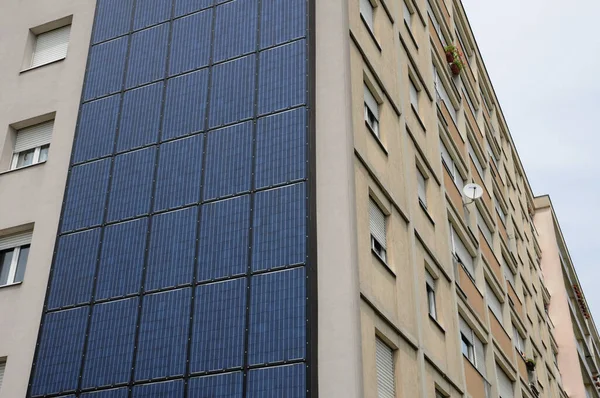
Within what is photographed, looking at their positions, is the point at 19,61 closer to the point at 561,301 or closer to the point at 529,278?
the point at 529,278

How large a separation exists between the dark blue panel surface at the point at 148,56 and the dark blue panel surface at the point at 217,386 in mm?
7065

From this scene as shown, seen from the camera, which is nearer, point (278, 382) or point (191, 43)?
point (278, 382)

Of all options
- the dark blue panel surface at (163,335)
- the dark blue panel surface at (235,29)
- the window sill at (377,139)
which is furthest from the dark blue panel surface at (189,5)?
the dark blue panel surface at (163,335)

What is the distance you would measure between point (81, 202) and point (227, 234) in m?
3.80

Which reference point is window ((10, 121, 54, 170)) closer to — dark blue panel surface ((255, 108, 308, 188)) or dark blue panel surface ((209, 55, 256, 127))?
dark blue panel surface ((209, 55, 256, 127))

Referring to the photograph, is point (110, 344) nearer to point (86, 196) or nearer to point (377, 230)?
point (86, 196)

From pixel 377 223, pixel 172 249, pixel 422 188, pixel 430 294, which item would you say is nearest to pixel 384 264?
pixel 377 223

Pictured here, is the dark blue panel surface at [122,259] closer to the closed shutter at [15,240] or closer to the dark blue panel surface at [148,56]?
the closed shutter at [15,240]

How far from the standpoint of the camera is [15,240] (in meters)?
18.2

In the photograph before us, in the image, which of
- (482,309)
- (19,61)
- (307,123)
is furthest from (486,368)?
(19,61)

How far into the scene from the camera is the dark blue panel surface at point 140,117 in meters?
17.7

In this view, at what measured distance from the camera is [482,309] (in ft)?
82.7

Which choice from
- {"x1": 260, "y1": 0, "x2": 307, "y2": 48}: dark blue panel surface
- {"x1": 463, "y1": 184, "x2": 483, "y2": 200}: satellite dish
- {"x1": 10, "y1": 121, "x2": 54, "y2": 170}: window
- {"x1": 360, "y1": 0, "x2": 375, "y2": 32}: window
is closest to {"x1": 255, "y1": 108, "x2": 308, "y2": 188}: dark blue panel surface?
{"x1": 260, "y1": 0, "x2": 307, "y2": 48}: dark blue panel surface

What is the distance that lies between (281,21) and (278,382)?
753cm
